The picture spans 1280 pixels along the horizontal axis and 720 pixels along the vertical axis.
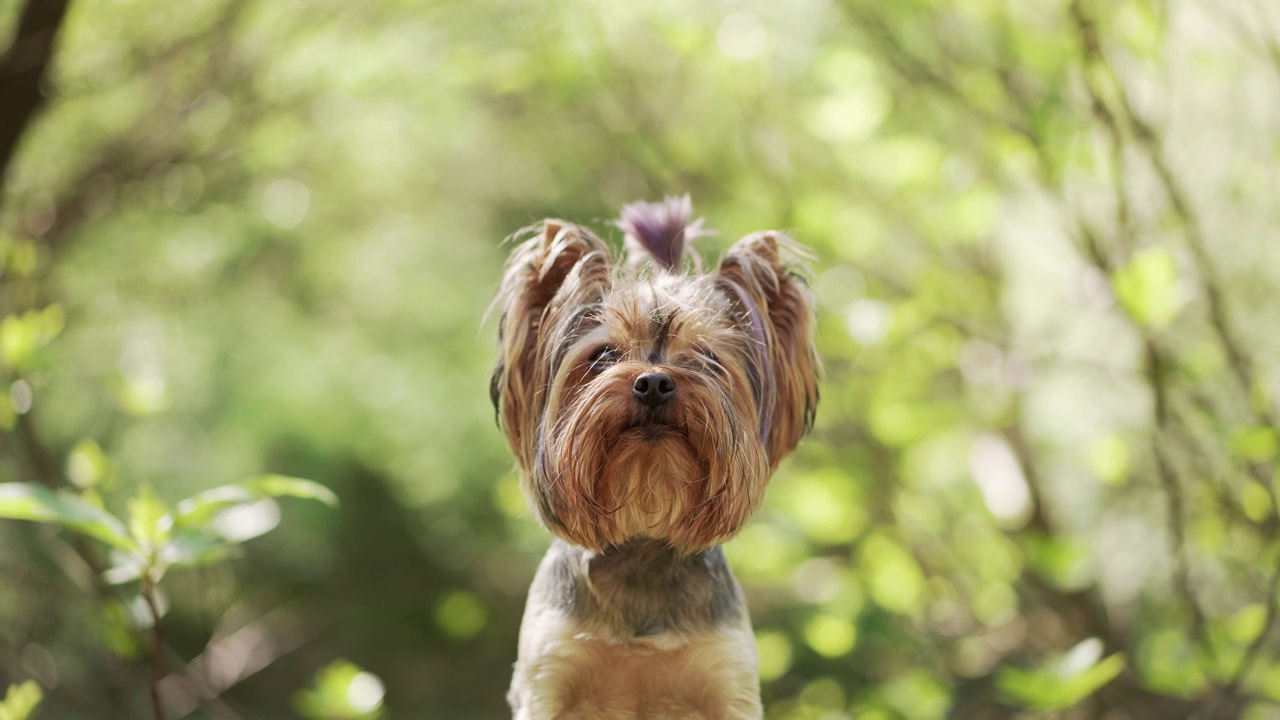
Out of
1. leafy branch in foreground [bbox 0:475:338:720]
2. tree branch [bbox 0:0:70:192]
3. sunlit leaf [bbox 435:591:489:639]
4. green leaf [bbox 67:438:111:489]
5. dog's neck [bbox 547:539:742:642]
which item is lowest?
sunlit leaf [bbox 435:591:489:639]

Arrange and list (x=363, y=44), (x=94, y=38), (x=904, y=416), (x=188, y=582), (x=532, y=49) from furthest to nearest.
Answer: (x=188, y=582)
(x=363, y=44)
(x=532, y=49)
(x=94, y=38)
(x=904, y=416)

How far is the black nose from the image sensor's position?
2.38m

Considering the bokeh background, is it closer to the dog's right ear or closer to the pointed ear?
the dog's right ear

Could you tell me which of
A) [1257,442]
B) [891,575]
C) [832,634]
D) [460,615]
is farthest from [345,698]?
[460,615]

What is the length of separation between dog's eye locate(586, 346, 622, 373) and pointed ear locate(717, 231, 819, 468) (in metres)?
0.33

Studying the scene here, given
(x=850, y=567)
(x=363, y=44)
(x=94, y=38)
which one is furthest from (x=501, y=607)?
(x=94, y=38)

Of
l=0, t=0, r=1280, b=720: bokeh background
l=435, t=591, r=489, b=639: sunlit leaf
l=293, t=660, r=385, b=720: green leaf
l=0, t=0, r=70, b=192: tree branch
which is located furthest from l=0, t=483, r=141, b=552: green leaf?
l=435, t=591, r=489, b=639: sunlit leaf

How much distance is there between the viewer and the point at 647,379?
237 cm

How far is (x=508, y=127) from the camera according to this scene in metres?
5.82

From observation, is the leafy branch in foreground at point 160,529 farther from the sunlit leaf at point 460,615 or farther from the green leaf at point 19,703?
the sunlit leaf at point 460,615

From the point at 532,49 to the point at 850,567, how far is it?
269 cm

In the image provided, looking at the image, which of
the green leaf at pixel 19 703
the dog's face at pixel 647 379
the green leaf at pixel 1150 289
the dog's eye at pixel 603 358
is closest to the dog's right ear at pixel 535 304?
the dog's face at pixel 647 379

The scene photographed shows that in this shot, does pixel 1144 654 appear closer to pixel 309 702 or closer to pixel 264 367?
pixel 309 702

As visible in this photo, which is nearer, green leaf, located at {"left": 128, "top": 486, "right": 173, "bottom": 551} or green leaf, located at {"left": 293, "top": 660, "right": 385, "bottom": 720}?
green leaf, located at {"left": 128, "top": 486, "right": 173, "bottom": 551}
